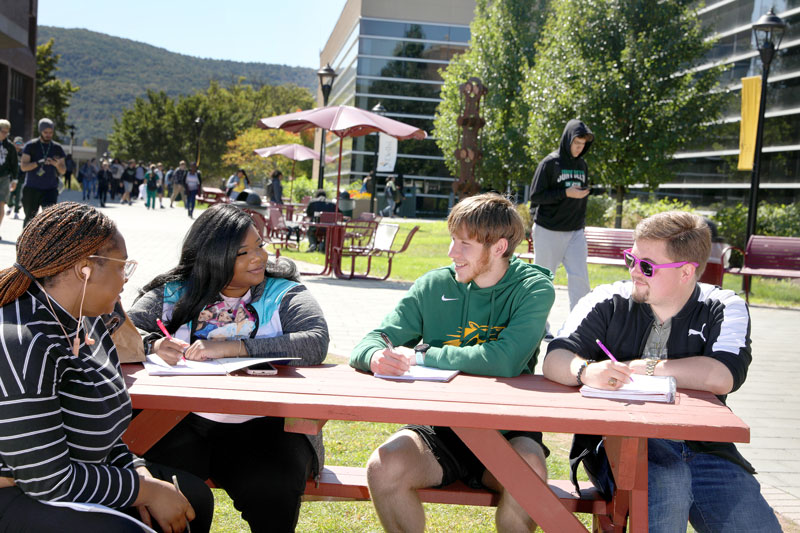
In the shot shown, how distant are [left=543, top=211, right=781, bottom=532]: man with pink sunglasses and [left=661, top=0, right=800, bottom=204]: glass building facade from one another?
21.8 metres

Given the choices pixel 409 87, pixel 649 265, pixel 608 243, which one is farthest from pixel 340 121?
pixel 409 87

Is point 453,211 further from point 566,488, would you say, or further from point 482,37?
point 482,37

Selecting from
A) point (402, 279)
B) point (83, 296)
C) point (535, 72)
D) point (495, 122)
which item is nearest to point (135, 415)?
point (83, 296)

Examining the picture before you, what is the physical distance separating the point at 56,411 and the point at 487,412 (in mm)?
1196

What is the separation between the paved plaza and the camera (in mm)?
4618

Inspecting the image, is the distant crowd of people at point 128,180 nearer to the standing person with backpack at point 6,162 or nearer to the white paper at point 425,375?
the standing person with backpack at point 6,162

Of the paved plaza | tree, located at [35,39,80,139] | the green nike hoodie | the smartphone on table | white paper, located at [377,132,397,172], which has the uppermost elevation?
tree, located at [35,39,80,139]

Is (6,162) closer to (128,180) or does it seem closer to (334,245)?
(334,245)

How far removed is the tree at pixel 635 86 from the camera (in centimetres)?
2186

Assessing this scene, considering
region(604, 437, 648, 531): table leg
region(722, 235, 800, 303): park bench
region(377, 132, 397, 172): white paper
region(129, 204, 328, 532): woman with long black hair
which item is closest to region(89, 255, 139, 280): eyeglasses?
region(129, 204, 328, 532): woman with long black hair

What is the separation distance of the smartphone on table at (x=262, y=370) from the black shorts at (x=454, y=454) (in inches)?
23.0

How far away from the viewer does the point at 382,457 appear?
2836 mm

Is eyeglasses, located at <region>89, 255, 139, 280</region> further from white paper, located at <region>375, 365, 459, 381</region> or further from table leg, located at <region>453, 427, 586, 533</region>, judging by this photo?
table leg, located at <region>453, 427, 586, 533</region>

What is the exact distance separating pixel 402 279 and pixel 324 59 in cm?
7809
